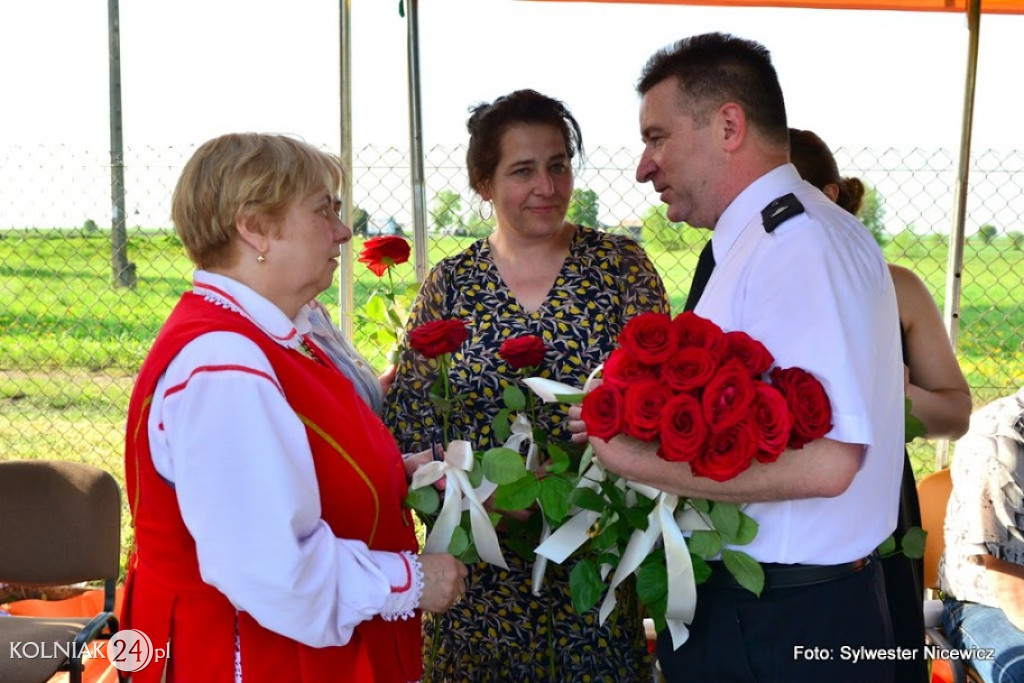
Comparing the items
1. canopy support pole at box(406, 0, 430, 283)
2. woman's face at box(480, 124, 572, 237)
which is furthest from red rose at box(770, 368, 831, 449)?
canopy support pole at box(406, 0, 430, 283)

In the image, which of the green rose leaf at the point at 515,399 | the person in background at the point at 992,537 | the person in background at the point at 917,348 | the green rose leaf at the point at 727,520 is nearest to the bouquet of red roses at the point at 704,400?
the green rose leaf at the point at 727,520

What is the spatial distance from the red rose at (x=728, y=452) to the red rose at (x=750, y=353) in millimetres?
93

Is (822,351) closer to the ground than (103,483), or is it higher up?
higher up

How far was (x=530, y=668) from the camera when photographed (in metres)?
2.61

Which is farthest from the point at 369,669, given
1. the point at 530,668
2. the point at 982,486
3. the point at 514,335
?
the point at 982,486

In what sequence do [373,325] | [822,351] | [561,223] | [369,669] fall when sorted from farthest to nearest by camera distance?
[373,325] → [561,223] → [369,669] → [822,351]

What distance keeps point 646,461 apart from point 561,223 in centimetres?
137

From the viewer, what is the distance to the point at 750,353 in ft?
4.66

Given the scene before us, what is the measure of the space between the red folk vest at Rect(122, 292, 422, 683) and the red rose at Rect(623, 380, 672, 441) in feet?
1.79

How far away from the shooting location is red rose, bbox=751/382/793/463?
1372mm

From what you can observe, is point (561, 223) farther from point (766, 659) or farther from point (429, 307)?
point (766, 659)

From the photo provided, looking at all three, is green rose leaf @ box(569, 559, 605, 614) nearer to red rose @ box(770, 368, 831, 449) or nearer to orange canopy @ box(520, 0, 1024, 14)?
red rose @ box(770, 368, 831, 449)

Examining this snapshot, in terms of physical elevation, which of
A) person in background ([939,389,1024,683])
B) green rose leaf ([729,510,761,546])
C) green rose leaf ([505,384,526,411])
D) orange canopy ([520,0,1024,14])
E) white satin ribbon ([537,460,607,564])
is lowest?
person in background ([939,389,1024,683])

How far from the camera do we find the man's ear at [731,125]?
1.76 metres
